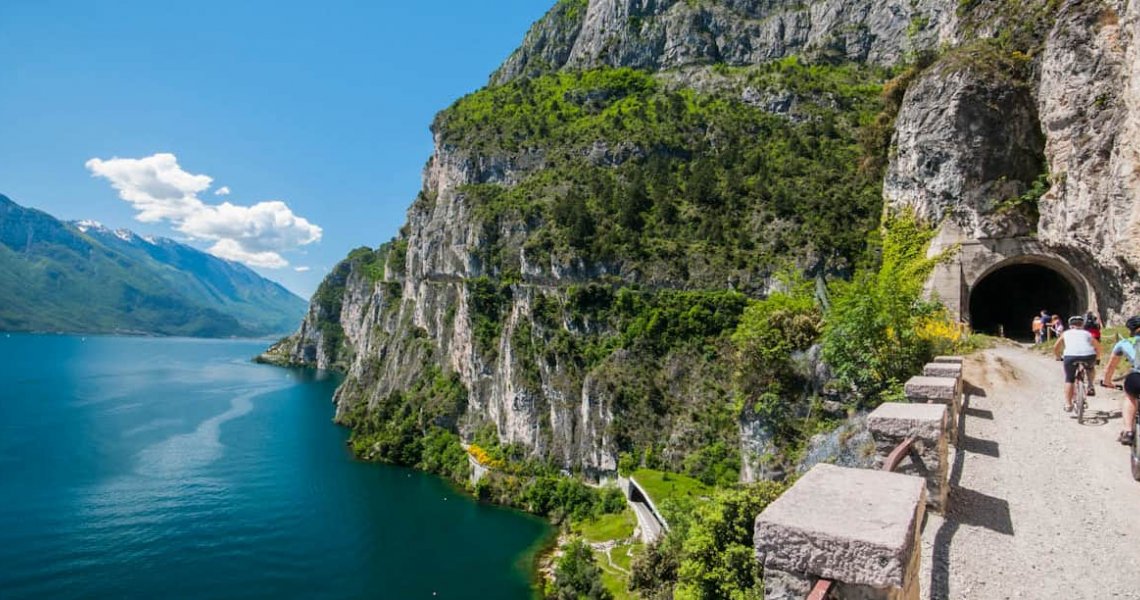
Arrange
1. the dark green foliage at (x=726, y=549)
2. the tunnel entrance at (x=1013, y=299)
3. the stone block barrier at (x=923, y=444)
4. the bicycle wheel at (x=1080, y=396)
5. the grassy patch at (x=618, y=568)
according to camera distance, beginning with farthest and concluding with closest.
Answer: the grassy patch at (x=618, y=568) → the tunnel entrance at (x=1013, y=299) → the dark green foliage at (x=726, y=549) → the bicycle wheel at (x=1080, y=396) → the stone block barrier at (x=923, y=444)

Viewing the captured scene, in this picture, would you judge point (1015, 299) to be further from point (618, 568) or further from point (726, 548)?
point (618, 568)

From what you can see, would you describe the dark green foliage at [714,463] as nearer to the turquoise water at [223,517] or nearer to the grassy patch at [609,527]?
the grassy patch at [609,527]

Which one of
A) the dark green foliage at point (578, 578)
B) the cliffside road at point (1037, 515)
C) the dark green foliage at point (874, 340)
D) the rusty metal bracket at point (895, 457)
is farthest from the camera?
the dark green foliage at point (578, 578)

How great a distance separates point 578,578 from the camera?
28.2 meters

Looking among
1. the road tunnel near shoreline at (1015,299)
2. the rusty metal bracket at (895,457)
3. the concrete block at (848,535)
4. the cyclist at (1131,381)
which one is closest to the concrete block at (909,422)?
the rusty metal bracket at (895,457)

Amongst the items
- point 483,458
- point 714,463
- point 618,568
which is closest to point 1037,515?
point 618,568

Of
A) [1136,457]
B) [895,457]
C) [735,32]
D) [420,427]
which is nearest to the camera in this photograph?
[895,457]

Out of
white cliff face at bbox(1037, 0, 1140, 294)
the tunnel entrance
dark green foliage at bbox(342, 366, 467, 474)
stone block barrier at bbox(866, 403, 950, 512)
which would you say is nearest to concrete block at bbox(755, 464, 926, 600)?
stone block barrier at bbox(866, 403, 950, 512)

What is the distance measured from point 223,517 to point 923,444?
159ft

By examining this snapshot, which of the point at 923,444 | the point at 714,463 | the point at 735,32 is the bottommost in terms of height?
the point at 714,463

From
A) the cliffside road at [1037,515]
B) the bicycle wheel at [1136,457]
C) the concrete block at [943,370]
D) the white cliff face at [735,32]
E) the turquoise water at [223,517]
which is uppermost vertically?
the white cliff face at [735,32]

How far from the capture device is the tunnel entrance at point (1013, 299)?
25.0 m

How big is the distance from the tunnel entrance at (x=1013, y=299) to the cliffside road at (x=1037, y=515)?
18.8 m

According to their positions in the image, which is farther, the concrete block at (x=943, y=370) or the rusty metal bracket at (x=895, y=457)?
the concrete block at (x=943, y=370)
